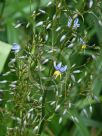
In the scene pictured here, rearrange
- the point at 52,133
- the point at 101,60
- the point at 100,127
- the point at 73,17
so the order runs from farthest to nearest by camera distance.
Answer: the point at 100,127, the point at 52,133, the point at 101,60, the point at 73,17

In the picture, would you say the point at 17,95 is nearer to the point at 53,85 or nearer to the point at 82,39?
the point at 53,85

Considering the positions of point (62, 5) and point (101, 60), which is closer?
point (62, 5)

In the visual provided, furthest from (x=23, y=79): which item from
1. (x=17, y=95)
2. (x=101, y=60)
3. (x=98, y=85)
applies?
(x=98, y=85)

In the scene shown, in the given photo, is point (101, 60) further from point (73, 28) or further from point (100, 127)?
point (73, 28)

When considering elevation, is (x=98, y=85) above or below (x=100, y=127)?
above

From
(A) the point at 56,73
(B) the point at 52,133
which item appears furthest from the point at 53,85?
(B) the point at 52,133

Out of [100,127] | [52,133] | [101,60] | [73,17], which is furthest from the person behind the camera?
[100,127]

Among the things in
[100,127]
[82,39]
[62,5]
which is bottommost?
[100,127]

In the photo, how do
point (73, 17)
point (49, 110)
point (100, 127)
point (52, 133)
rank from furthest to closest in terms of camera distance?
1. point (100, 127)
2. point (52, 133)
3. point (49, 110)
4. point (73, 17)

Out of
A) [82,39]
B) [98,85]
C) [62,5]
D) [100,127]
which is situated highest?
[62,5]
